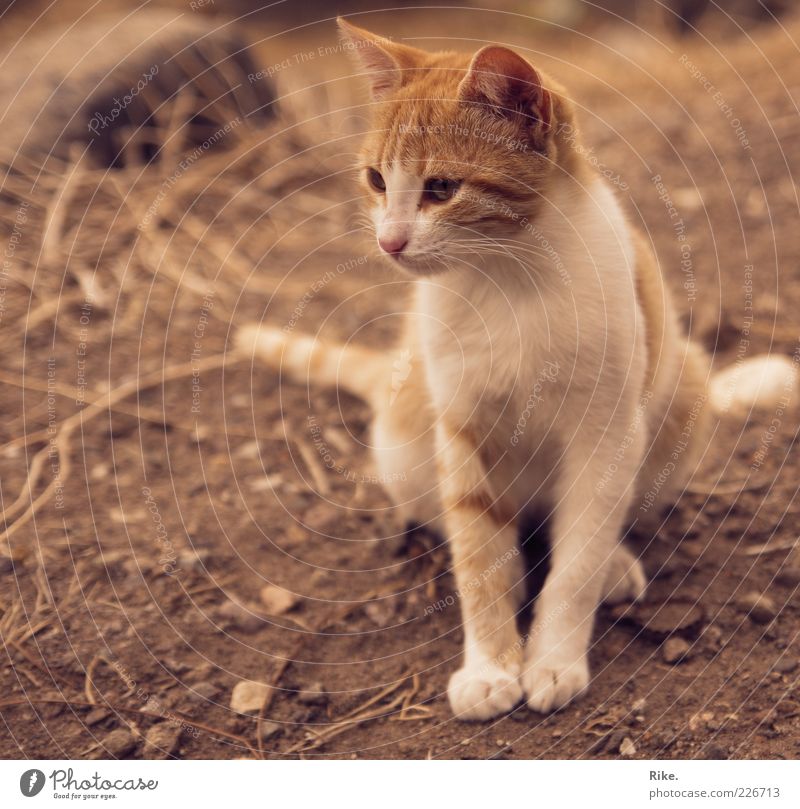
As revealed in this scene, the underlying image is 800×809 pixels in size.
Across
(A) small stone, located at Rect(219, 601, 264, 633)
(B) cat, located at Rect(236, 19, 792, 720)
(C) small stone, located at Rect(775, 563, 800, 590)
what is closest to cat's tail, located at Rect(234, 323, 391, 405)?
(B) cat, located at Rect(236, 19, 792, 720)

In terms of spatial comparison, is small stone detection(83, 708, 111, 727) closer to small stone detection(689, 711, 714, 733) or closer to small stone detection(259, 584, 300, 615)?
small stone detection(259, 584, 300, 615)

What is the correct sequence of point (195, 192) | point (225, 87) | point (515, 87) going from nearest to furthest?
1. point (515, 87)
2. point (195, 192)
3. point (225, 87)

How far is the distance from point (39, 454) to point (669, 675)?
2028 mm

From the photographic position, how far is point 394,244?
1.96 m

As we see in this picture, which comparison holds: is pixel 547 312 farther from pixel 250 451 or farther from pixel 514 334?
pixel 250 451

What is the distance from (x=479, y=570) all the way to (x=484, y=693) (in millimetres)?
310

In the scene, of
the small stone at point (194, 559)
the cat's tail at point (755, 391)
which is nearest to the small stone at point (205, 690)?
the small stone at point (194, 559)

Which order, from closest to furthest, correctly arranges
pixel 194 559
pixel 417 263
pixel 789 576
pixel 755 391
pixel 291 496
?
pixel 417 263 < pixel 789 576 < pixel 194 559 < pixel 291 496 < pixel 755 391

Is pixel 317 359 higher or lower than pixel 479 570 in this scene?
higher

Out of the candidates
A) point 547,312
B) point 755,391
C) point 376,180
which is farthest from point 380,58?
point 755,391

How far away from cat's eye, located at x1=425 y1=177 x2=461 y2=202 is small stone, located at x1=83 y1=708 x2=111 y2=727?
1.43 metres

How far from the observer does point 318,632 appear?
242 cm
